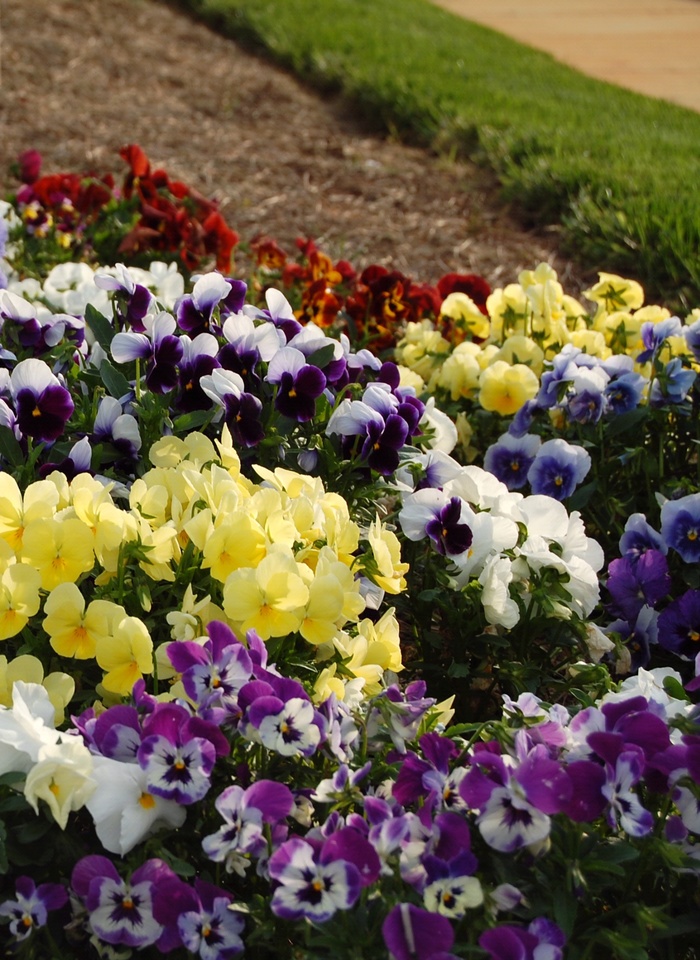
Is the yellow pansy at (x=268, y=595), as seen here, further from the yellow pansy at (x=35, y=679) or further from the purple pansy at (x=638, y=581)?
the purple pansy at (x=638, y=581)

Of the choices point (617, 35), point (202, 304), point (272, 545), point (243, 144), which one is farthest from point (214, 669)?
point (617, 35)

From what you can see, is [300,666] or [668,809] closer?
[668,809]

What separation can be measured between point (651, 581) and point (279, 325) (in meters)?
0.82

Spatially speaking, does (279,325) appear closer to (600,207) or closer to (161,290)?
(161,290)

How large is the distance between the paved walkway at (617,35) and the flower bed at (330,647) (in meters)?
4.97

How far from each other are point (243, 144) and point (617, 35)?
3.77m


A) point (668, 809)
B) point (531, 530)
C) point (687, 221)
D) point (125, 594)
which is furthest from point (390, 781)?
point (687, 221)

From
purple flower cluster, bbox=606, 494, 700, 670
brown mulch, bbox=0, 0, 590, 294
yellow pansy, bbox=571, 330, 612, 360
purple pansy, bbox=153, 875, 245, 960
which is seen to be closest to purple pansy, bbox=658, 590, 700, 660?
purple flower cluster, bbox=606, 494, 700, 670

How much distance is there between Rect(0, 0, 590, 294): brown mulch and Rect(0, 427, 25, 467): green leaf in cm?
260

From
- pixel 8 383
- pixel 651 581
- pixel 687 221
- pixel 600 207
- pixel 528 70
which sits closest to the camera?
pixel 8 383

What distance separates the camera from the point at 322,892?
1.21 metres

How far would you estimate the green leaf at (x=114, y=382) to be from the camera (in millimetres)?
1909

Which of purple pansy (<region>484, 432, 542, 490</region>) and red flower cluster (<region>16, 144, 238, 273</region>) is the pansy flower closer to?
purple pansy (<region>484, 432, 542, 490</region>)

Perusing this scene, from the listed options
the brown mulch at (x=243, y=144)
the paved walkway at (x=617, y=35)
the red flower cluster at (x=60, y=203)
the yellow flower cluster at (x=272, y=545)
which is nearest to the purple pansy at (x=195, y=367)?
the yellow flower cluster at (x=272, y=545)
